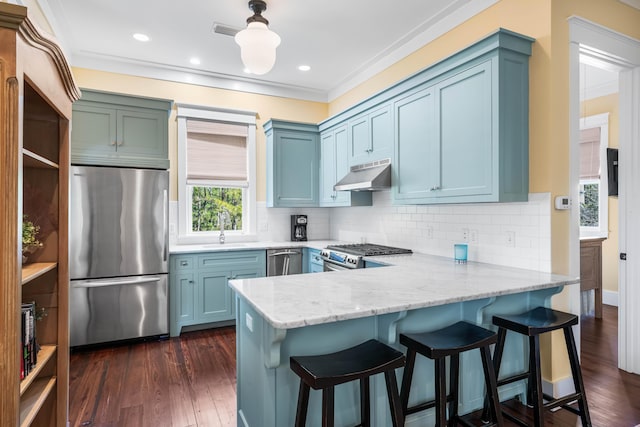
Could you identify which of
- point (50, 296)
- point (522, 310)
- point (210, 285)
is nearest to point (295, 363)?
point (50, 296)

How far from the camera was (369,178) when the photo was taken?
344cm

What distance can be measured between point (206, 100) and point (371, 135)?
7.33 ft

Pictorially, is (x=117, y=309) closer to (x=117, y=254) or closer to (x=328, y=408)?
(x=117, y=254)

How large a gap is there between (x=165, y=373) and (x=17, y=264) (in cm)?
208

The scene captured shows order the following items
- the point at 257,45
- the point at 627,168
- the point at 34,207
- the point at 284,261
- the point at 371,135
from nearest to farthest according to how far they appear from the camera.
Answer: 1. the point at 34,207
2. the point at 257,45
3. the point at 627,168
4. the point at 371,135
5. the point at 284,261

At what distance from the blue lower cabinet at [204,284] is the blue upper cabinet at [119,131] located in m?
1.08

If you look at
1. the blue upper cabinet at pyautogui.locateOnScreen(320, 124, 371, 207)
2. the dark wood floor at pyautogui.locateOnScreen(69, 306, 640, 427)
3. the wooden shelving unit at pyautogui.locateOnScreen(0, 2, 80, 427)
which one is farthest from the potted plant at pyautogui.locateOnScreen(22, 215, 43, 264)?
the blue upper cabinet at pyautogui.locateOnScreen(320, 124, 371, 207)

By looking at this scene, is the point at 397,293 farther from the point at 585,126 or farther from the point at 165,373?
the point at 585,126

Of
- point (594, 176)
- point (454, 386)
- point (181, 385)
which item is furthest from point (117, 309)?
point (594, 176)

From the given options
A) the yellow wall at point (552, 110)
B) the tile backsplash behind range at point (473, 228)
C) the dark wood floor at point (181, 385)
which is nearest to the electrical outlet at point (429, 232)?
the tile backsplash behind range at point (473, 228)

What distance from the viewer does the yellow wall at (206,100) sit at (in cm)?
404

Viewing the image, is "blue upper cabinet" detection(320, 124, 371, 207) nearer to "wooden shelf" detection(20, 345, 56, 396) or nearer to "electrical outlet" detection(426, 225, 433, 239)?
"electrical outlet" detection(426, 225, 433, 239)

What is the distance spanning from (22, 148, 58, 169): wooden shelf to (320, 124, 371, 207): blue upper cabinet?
2845 mm

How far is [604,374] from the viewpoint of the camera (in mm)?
2799
